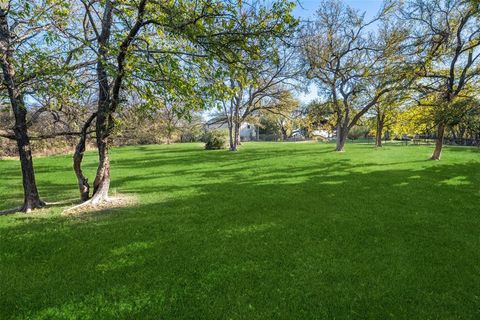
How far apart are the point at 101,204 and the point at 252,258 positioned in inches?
215

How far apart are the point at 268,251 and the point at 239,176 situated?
7.90 meters

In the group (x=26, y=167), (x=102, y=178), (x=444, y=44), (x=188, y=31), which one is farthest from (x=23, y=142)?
(x=444, y=44)

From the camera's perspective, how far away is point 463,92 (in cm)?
1756

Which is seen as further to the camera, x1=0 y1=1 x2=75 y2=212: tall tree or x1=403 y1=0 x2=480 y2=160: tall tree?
x1=403 y1=0 x2=480 y2=160: tall tree

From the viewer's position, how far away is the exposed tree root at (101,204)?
24.7 feet

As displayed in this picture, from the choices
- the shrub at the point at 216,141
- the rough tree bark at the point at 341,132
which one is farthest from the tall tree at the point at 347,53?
the shrub at the point at 216,141

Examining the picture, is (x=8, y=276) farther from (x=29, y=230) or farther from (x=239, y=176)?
(x=239, y=176)

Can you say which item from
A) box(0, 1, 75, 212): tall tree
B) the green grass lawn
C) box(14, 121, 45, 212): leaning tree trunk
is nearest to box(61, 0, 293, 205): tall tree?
box(0, 1, 75, 212): tall tree

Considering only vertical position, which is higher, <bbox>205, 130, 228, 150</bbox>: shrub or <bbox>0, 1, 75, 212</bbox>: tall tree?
<bbox>0, 1, 75, 212</bbox>: tall tree

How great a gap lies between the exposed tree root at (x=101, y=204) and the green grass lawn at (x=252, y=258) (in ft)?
1.39

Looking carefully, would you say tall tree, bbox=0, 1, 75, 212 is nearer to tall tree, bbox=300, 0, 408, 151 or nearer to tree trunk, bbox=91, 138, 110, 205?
tree trunk, bbox=91, 138, 110, 205

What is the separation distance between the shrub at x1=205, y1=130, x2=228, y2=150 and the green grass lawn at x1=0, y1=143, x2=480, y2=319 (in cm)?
2162

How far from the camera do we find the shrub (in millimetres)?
30562

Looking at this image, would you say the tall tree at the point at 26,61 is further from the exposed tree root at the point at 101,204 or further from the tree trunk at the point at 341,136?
the tree trunk at the point at 341,136
